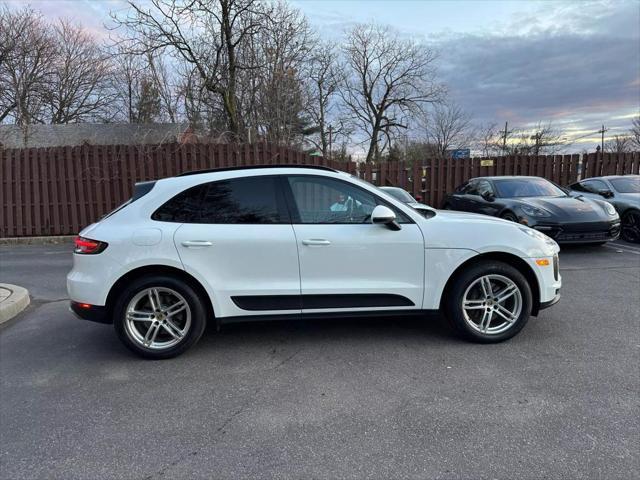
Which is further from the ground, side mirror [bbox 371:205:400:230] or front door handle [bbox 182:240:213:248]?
side mirror [bbox 371:205:400:230]


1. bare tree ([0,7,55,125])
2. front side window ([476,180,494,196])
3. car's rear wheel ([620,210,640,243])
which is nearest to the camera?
car's rear wheel ([620,210,640,243])

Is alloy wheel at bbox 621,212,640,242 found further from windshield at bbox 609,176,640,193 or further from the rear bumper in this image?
the rear bumper

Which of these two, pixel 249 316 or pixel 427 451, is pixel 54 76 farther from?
pixel 427 451

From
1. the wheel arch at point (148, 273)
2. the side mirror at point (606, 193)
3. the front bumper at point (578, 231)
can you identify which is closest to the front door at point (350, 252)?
the wheel arch at point (148, 273)

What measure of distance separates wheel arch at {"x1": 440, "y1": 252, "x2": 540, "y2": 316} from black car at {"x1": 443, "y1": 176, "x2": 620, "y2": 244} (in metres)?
4.53

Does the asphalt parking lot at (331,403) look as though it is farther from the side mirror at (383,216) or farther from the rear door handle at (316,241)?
the side mirror at (383,216)

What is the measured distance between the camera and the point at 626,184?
10258mm

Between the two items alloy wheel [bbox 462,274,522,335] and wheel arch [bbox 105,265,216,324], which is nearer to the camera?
wheel arch [bbox 105,265,216,324]

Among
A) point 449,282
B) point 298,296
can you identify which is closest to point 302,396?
point 298,296

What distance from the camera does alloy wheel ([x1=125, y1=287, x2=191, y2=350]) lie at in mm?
3738

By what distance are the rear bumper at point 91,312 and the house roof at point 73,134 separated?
18.5 meters

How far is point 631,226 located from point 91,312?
1061 centimetres

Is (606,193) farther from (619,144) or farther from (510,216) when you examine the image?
(619,144)

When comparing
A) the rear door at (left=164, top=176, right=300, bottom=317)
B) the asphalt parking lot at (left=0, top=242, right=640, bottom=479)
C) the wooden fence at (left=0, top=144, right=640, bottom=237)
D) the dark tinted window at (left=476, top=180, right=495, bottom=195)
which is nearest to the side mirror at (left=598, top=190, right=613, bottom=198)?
the dark tinted window at (left=476, top=180, right=495, bottom=195)
